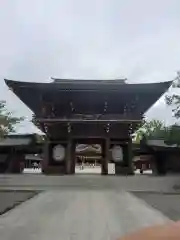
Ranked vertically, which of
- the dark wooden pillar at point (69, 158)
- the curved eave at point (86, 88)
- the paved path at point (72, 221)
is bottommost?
the paved path at point (72, 221)

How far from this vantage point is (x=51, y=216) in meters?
12.3

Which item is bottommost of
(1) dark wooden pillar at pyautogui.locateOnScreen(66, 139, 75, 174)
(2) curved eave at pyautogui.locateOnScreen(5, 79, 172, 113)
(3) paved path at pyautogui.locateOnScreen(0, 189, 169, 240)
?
(3) paved path at pyautogui.locateOnScreen(0, 189, 169, 240)

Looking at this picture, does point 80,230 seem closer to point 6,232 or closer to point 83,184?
point 6,232

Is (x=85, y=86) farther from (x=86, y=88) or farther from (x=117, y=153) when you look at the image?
(x=117, y=153)

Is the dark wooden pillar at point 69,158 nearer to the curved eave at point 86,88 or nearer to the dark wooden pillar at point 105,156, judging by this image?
the dark wooden pillar at point 105,156

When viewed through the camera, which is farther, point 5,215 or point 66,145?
point 66,145

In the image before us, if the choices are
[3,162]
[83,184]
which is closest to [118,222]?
[83,184]

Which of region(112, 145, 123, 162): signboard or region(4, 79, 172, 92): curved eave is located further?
region(112, 145, 123, 162): signboard

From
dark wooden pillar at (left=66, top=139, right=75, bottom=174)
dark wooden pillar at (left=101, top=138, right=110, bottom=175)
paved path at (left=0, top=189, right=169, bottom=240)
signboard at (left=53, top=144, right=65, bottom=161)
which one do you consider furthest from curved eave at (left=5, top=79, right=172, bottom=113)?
paved path at (left=0, top=189, right=169, bottom=240)

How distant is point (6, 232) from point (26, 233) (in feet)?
1.50

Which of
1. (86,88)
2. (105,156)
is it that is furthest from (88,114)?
(105,156)

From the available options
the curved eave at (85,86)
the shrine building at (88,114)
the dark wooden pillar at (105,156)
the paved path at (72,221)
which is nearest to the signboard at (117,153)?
the shrine building at (88,114)

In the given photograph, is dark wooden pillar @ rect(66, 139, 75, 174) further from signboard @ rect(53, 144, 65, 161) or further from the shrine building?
signboard @ rect(53, 144, 65, 161)

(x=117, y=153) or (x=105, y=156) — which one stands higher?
(x=117, y=153)
